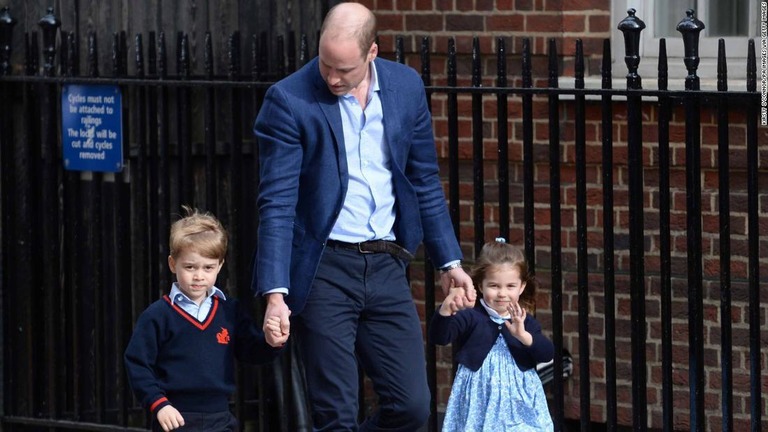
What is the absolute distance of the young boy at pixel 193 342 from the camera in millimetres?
5484

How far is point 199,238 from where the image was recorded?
5.48m

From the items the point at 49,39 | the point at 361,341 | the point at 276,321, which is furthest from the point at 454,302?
the point at 49,39

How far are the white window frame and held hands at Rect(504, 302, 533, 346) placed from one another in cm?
190

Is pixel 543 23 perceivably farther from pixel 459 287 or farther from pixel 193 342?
pixel 193 342

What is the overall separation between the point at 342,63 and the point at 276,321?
0.83m

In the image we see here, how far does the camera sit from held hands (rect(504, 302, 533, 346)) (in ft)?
18.3

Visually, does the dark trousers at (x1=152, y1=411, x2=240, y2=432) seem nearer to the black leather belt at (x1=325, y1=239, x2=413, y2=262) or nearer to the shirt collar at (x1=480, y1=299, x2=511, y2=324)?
the black leather belt at (x1=325, y1=239, x2=413, y2=262)

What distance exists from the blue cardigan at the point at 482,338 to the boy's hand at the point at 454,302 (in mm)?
139

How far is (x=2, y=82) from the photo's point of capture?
738 cm

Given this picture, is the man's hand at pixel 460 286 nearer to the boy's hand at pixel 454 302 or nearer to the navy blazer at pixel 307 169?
the boy's hand at pixel 454 302

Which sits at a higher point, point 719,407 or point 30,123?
point 30,123

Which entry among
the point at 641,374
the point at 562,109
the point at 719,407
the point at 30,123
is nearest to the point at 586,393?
the point at 641,374

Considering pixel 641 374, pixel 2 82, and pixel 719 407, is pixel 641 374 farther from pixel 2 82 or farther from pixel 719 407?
pixel 2 82

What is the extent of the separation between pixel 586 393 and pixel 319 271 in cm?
142
